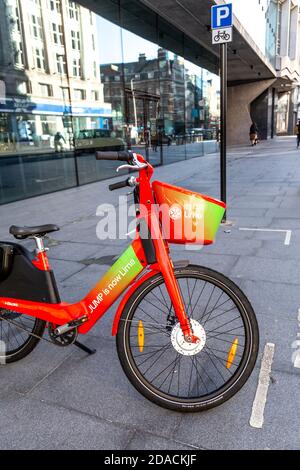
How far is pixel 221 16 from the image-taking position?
5820 mm

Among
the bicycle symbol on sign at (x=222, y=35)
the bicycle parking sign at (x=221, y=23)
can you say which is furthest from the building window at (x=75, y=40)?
the bicycle symbol on sign at (x=222, y=35)

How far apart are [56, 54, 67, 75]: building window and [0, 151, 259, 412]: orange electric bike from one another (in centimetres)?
938

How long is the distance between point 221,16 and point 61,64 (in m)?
6.19

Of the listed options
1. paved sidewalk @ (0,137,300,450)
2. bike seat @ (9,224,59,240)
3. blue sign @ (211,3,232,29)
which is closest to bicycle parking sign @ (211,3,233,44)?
blue sign @ (211,3,232,29)

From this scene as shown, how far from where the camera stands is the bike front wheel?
224 centimetres

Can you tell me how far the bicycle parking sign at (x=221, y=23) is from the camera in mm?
5766

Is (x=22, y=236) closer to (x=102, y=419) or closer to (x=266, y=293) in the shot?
(x=102, y=419)

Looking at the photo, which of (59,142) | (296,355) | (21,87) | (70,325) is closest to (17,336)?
(70,325)

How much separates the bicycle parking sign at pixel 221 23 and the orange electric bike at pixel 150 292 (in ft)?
14.9

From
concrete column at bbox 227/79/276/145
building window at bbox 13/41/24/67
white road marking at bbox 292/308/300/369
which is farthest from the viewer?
concrete column at bbox 227/79/276/145

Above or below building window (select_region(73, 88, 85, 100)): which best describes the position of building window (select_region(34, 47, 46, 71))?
above

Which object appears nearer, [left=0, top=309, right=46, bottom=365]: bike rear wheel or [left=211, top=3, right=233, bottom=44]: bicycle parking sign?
[left=0, top=309, right=46, bottom=365]: bike rear wheel

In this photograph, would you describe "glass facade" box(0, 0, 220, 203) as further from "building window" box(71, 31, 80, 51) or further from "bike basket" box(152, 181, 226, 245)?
"bike basket" box(152, 181, 226, 245)

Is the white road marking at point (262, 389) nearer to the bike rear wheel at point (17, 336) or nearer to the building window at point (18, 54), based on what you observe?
the bike rear wheel at point (17, 336)
